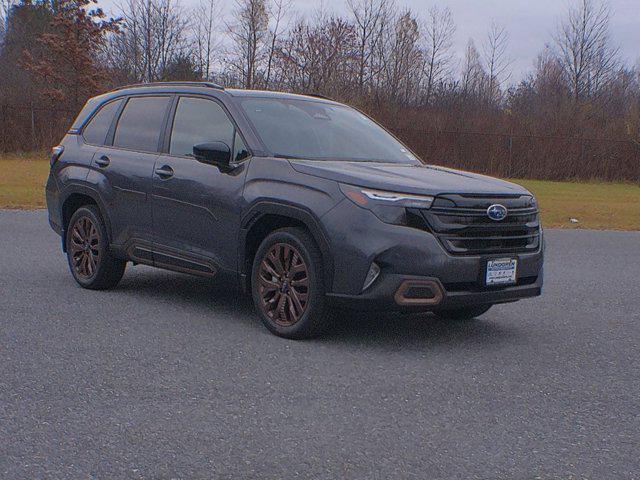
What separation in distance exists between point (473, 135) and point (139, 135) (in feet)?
105

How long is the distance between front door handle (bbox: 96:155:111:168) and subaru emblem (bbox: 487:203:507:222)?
345 centimetres

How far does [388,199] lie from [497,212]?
2.63 ft

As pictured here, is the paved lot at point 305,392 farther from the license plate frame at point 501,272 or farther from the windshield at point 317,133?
the windshield at point 317,133

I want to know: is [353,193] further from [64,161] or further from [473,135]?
[473,135]

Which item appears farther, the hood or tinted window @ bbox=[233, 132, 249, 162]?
tinted window @ bbox=[233, 132, 249, 162]

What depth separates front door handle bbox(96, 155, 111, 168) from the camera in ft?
24.7

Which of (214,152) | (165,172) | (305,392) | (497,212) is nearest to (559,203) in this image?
(165,172)

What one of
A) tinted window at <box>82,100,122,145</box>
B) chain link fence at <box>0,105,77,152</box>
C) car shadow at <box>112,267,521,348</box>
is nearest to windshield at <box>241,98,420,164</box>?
car shadow at <box>112,267,521,348</box>

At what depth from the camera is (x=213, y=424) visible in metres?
4.21

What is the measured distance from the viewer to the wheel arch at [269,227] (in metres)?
5.70

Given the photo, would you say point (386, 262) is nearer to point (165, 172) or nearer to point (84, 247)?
point (165, 172)

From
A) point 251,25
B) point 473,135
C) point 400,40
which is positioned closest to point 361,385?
point 473,135

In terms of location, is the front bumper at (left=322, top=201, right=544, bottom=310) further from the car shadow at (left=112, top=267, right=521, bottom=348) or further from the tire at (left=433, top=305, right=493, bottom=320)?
the tire at (left=433, top=305, right=493, bottom=320)

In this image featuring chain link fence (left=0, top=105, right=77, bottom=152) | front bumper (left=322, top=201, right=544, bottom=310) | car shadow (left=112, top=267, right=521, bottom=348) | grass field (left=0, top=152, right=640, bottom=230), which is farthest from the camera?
chain link fence (left=0, top=105, right=77, bottom=152)
